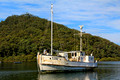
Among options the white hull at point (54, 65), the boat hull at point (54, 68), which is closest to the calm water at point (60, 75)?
the boat hull at point (54, 68)

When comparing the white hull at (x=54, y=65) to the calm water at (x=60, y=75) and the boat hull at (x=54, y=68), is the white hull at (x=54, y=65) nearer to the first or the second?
the boat hull at (x=54, y=68)

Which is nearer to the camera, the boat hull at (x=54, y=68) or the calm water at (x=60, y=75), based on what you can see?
the calm water at (x=60, y=75)

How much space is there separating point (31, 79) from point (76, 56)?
17790 millimetres

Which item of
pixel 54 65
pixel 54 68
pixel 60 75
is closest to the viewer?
pixel 60 75

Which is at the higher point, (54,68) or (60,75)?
(54,68)

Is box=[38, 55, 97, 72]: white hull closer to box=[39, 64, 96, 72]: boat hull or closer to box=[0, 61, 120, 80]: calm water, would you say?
box=[39, 64, 96, 72]: boat hull

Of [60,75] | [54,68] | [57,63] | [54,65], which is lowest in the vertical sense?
[60,75]

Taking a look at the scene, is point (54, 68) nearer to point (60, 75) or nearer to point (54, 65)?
point (54, 65)

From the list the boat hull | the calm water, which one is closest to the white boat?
the boat hull

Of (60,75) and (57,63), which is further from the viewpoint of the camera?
(57,63)

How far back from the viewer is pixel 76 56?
52.5 metres

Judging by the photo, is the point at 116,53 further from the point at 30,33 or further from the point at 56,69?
the point at 56,69

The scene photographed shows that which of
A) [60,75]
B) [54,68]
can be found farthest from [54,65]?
[60,75]

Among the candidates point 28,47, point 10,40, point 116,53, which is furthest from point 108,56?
point 10,40
